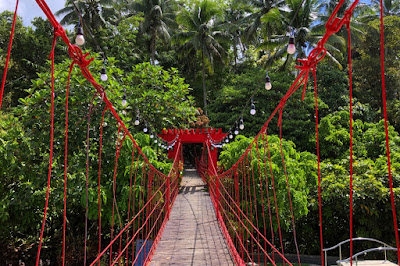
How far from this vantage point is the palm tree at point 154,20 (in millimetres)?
15305

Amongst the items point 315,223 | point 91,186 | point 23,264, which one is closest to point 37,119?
point 91,186

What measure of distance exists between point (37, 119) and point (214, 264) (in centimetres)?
397

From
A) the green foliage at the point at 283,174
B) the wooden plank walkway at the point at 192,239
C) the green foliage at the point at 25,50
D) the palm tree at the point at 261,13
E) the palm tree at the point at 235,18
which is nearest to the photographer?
the wooden plank walkway at the point at 192,239

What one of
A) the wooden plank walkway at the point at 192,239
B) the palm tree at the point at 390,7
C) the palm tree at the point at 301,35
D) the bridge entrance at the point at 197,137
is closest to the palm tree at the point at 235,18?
the palm tree at the point at 301,35

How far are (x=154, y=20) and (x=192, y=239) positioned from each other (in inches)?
535

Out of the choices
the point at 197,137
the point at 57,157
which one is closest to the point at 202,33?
the point at 197,137

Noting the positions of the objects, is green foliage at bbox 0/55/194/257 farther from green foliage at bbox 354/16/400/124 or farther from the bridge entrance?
green foliage at bbox 354/16/400/124

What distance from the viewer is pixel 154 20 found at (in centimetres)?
1564

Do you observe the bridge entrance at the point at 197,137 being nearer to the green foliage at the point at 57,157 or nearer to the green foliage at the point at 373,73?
the green foliage at the point at 57,157

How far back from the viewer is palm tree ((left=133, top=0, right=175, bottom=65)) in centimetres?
1530

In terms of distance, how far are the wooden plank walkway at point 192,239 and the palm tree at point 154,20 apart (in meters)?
10.6

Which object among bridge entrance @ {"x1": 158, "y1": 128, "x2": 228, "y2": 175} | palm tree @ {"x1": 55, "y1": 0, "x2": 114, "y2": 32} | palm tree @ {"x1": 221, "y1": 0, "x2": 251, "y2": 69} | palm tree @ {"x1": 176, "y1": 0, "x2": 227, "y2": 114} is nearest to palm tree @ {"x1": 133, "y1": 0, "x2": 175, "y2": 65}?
palm tree @ {"x1": 176, "y1": 0, "x2": 227, "y2": 114}

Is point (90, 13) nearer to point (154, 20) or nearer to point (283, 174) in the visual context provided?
point (154, 20)

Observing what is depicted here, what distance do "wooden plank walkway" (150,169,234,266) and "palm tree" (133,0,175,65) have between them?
1058cm
